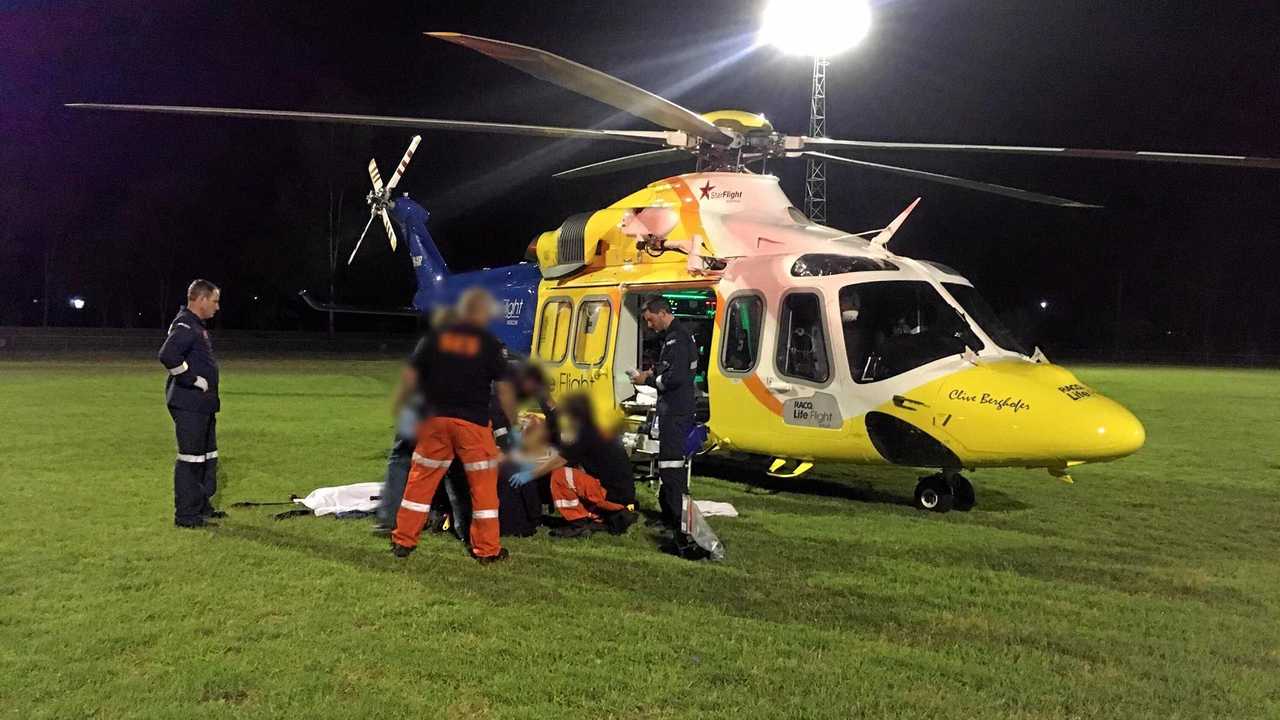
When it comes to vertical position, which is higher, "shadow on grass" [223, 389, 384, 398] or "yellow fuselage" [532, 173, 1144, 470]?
"yellow fuselage" [532, 173, 1144, 470]

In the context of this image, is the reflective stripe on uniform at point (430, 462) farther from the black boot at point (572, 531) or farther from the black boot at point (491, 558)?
the black boot at point (572, 531)

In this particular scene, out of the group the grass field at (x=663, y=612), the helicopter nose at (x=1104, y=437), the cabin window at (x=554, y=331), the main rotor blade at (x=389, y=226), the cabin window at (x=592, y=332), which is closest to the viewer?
the grass field at (x=663, y=612)

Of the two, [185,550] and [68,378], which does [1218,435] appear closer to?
[185,550]

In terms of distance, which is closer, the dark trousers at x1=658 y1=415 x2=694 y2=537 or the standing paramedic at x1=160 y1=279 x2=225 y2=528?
the dark trousers at x1=658 y1=415 x2=694 y2=537

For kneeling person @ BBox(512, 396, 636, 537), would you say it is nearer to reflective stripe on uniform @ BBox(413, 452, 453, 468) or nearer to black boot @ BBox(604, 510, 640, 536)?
black boot @ BBox(604, 510, 640, 536)

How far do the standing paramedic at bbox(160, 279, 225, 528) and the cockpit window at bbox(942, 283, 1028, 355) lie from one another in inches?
250

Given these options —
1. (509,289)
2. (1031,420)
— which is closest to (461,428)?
(1031,420)

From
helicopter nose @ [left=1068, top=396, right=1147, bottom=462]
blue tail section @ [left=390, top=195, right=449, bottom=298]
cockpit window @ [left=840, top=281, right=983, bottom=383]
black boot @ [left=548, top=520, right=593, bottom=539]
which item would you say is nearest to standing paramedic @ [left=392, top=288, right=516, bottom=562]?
black boot @ [left=548, top=520, right=593, bottom=539]

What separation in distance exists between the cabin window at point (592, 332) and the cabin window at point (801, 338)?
2.02 m

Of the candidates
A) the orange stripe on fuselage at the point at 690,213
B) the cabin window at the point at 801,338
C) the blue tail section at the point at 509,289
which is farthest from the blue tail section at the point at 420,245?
the cabin window at the point at 801,338

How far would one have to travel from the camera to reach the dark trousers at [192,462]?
662 centimetres

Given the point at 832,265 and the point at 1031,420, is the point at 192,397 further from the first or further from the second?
the point at 1031,420

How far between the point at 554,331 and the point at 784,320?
3.05 m

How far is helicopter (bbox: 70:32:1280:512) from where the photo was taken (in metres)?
6.59
